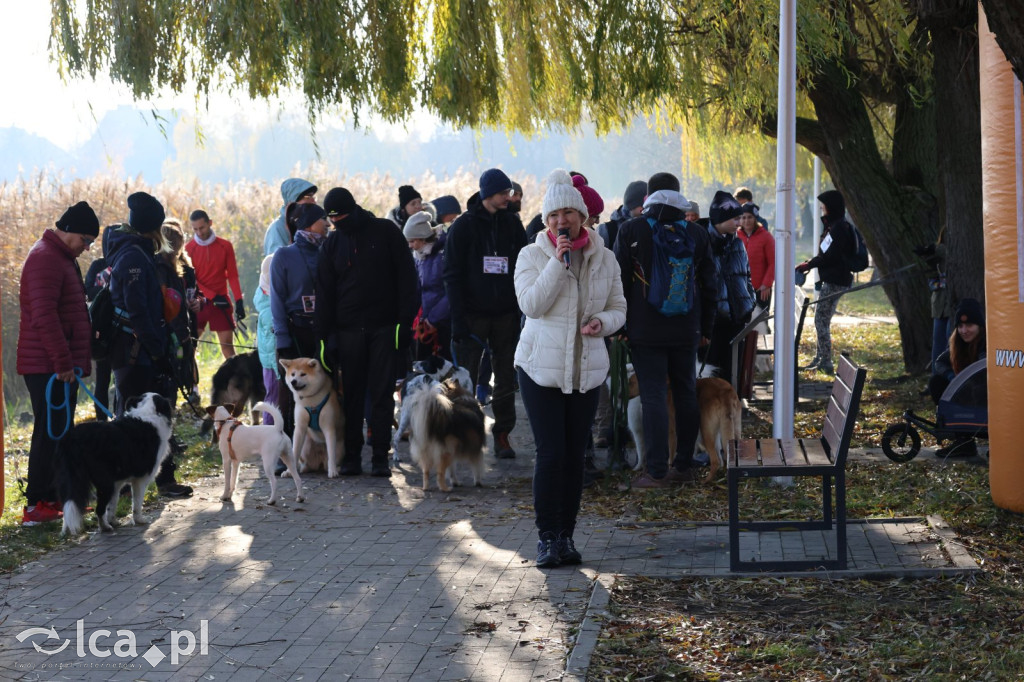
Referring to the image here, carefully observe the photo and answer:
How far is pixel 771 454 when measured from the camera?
6.83 m

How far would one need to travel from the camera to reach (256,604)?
612 cm

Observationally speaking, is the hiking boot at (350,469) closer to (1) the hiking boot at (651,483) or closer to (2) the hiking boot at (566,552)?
(1) the hiking boot at (651,483)

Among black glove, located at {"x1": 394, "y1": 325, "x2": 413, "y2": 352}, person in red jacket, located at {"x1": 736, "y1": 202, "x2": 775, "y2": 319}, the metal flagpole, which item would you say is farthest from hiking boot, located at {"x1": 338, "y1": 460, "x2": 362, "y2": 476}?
person in red jacket, located at {"x1": 736, "y1": 202, "x2": 775, "y2": 319}

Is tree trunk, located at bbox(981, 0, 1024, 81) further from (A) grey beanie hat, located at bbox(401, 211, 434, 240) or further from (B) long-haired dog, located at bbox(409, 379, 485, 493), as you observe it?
(A) grey beanie hat, located at bbox(401, 211, 434, 240)

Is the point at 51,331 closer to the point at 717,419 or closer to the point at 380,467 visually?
the point at 380,467

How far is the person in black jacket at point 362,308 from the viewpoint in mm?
9430

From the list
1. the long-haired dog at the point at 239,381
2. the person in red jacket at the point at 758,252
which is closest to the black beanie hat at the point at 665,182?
the long-haired dog at the point at 239,381

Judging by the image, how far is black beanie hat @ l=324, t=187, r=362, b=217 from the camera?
30.7 feet

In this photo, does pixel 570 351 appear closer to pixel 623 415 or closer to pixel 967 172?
pixel 623 415

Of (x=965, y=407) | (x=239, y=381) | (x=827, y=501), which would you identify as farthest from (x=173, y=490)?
(x=965, y=407)

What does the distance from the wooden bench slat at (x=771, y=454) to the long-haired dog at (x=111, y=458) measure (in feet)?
12.8

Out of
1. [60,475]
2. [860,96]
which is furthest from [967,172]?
[60,475]

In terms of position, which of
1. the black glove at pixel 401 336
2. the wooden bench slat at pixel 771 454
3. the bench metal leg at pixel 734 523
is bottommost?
the bench metal leg at pixel 734 523

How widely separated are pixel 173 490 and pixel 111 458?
154 centimetres
